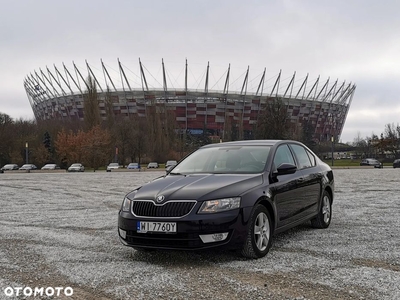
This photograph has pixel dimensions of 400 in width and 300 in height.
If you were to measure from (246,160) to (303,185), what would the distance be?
3.64 feet

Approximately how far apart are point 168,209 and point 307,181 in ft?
9.26

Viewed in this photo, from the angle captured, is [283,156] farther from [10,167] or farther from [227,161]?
[10,167]

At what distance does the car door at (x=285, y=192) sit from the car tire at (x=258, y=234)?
338 millimetres

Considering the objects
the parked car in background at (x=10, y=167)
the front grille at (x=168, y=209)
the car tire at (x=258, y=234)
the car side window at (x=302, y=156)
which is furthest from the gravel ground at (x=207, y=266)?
the parked car in background at (x=10, y=167)

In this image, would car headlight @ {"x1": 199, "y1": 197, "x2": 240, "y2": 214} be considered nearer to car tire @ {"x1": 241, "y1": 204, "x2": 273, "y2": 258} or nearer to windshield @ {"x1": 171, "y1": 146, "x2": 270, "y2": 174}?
car tire @ {"x1": 241, "y1": 204, "x2": 273, "y2": 258}

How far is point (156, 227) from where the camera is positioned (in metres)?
4.80

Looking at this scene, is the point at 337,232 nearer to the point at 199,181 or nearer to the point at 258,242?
the point at 258,242

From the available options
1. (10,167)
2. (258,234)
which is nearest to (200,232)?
(258,234)

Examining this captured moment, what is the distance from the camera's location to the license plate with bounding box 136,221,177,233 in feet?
15.5

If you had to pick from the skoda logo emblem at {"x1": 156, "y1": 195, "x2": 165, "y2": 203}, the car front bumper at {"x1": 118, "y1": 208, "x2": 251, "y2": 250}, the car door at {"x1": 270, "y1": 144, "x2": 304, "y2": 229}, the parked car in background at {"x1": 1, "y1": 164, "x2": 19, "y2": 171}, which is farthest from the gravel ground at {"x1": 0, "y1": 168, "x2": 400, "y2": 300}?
the parked car in background at {"x1": 1, "y1": 164, "x2": 19, "y2": 171}

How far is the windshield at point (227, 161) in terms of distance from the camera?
5906 millimetres

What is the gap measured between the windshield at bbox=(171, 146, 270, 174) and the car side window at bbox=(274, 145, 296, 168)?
0.18m

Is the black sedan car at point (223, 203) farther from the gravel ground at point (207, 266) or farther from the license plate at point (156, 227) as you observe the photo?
the gravel ground at point (207, 266)

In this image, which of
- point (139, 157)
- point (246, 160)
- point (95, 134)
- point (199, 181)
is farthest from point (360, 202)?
point (139, 157)
